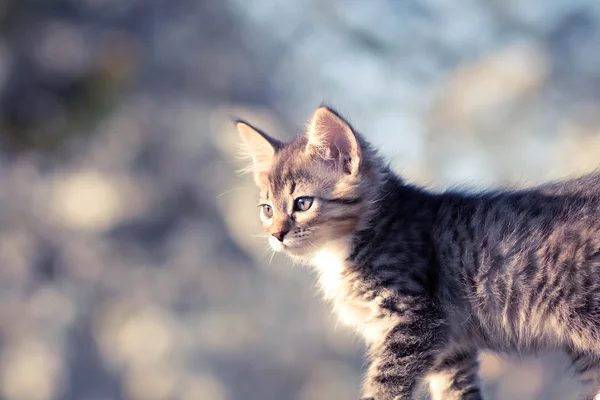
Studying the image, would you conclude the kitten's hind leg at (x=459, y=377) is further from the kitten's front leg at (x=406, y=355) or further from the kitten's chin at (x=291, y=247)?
the kitten's chin at (x=291, y=247)

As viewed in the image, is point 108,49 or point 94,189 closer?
point 94,189

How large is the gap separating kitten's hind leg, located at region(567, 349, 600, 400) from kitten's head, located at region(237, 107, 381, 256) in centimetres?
73

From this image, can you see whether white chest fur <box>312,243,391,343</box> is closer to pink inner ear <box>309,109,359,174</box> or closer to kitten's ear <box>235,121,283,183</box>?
pink inner ear <box>309,109,359,174</box>

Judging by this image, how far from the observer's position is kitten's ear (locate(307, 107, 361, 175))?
7.41 ft

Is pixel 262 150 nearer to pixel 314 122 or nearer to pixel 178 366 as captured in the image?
pixel 314 122

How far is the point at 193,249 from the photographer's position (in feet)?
24.4

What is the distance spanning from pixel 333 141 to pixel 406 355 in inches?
28.3

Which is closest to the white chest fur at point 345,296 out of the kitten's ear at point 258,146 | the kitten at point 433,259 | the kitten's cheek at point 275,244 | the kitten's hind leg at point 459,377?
the kitten at point 433,259

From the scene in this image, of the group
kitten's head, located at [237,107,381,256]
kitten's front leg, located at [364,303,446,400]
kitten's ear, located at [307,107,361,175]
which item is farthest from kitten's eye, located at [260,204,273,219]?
kitten's front leg, located at [364,303,446,400]

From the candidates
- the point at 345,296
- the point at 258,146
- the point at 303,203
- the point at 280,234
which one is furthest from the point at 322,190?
the point at 258,146

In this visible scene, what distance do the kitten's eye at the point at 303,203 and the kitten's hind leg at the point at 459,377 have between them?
62 centimetres

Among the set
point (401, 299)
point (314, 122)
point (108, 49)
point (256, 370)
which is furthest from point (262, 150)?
point (108, 49)

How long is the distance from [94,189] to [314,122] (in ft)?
→ 19.4

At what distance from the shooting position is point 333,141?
2.33 m
